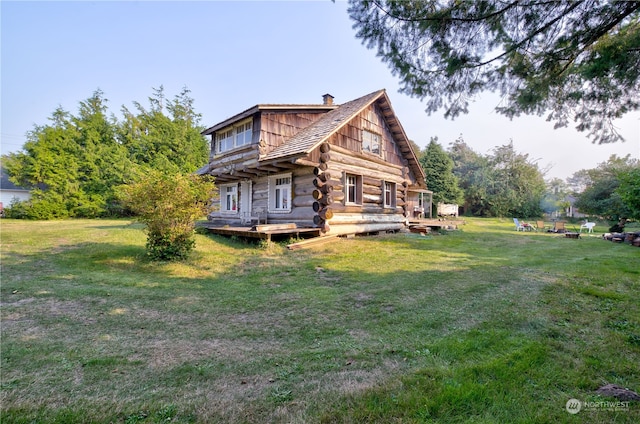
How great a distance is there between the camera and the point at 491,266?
8867 millimetres

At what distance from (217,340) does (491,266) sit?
27.2 ft

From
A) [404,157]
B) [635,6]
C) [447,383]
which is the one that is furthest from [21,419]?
[404,157]

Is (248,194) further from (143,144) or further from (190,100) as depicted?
(190,100)

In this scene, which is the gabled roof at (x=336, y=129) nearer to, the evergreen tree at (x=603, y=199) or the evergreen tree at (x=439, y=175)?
the evergreen tree at (x=439, y=175)

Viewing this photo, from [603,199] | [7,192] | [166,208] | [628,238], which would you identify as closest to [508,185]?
[603,199]

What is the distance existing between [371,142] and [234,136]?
7.71m

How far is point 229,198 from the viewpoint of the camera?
724 inches

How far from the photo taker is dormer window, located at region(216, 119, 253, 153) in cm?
1510

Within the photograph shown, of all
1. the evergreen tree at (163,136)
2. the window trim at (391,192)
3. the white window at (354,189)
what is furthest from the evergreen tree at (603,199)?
the evergreen tree at (163,136)

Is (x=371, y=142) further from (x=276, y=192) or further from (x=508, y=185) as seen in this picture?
(x=508, y=185)

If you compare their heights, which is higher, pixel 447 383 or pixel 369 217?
pixel 369 217

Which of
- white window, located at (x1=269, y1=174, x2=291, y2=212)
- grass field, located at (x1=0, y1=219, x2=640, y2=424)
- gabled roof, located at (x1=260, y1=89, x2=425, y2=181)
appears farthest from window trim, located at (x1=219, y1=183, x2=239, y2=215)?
grass field, located at (x1=0, y1=219, x2=640, y2=424)

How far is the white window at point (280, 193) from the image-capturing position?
14.2 m

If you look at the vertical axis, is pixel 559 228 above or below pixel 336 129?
below
